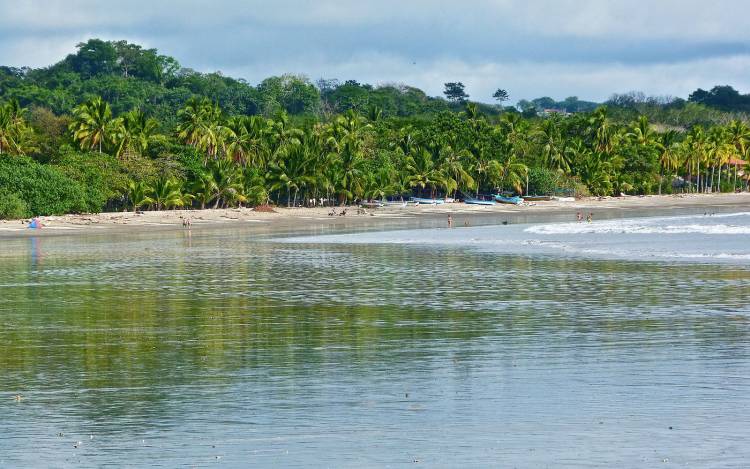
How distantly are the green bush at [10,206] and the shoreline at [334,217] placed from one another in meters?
1.48

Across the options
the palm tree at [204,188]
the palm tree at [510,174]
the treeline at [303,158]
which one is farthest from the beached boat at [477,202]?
the palm tree at [204,188]

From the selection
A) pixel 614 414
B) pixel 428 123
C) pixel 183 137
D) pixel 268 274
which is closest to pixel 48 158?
pixel 183 137

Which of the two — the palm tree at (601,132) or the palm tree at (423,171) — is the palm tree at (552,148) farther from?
the palm tree at (423,171)

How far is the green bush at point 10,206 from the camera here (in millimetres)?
74750

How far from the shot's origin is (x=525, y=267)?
40.7m

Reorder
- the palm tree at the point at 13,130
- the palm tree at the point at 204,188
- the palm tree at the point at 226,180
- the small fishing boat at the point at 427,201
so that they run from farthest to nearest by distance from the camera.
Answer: the small fishing boat at the point at 427,201 < the palm tree at the point at 226,180 < the palm tree at the point at 204,188 < the palm tree at the point at 13,130

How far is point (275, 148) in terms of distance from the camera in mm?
100438

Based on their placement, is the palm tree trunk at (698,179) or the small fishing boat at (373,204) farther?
the palm tree trunk at (698,179)

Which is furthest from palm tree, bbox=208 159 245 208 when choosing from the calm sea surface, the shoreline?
the calm sea surface

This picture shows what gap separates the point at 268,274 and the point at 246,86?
143 m

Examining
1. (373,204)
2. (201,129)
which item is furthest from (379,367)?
(373,204)

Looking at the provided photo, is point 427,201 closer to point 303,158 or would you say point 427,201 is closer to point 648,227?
point 303,158

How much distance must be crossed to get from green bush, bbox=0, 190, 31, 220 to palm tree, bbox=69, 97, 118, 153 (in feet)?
45.6

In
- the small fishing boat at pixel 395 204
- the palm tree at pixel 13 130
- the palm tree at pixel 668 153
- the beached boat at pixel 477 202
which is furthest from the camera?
the palm tree at pixel 668 153
